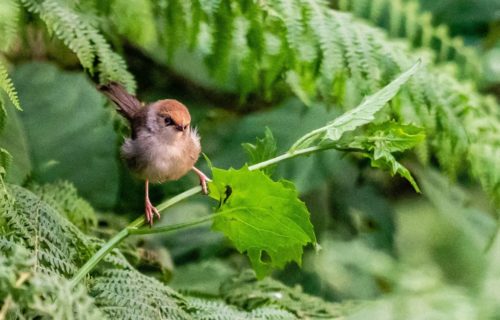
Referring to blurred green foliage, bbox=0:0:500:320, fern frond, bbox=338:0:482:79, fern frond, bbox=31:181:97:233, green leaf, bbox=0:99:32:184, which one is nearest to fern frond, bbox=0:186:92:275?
blurred green foliage, bbox=0:0:500:320

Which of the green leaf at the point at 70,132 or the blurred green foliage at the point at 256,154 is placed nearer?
the blurred green foliage at the point at 256,154

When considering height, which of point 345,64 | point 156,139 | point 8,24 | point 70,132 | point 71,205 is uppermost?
point 8,24

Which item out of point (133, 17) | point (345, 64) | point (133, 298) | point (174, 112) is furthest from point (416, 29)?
point (133, 298)

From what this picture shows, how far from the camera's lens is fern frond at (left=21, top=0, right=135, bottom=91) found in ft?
5.72

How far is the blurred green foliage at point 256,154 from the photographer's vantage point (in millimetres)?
1299

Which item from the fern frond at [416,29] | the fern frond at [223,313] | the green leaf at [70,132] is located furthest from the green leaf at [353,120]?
the fern frond at [416,29]

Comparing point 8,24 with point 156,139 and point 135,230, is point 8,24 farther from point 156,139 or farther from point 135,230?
point 135,230

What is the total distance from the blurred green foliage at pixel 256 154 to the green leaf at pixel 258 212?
0.05 ft

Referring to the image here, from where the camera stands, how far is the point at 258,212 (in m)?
1.30

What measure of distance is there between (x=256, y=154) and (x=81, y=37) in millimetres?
557

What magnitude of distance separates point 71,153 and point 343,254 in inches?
33.8

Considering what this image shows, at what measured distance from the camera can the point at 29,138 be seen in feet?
7.93

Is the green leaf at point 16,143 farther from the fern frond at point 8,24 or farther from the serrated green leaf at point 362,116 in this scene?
the serrated green leaf at point 362,116

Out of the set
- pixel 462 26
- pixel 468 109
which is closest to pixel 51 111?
pixel 468 109
